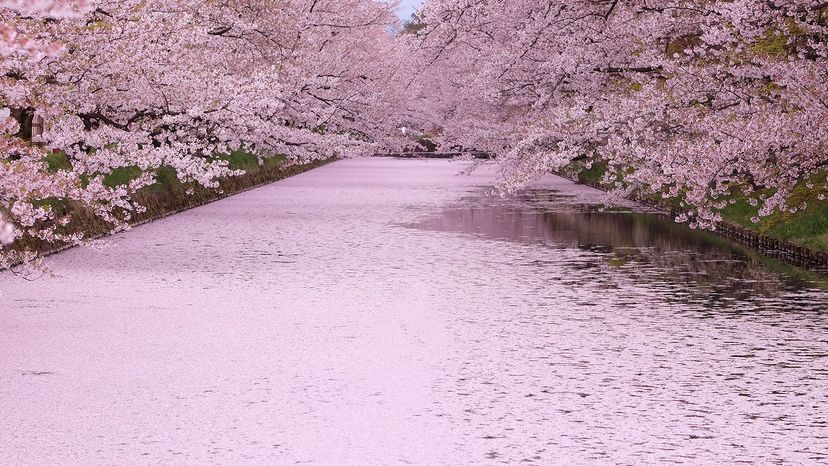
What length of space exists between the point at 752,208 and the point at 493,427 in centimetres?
1771

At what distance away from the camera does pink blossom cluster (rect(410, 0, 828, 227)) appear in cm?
1742

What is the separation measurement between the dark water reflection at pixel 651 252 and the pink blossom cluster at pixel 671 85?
800mm

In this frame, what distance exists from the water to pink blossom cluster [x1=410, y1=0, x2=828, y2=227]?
156 centimetres

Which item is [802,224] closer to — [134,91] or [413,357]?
[413,357]

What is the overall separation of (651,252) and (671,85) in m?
2.84

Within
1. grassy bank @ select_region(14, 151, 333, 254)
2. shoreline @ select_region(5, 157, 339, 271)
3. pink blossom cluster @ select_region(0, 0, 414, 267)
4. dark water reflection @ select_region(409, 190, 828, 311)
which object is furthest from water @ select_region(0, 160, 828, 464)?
grassy bank @ select_region(14, 151, 333, 254)

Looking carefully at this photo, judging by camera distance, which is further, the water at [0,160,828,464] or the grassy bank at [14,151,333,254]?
the grassy bank at [14,151,333,254]

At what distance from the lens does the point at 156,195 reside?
1180 inches

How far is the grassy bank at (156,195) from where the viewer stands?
73.9ft

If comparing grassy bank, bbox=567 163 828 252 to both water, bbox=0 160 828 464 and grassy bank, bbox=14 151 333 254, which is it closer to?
water, bbox=0 160 828 464

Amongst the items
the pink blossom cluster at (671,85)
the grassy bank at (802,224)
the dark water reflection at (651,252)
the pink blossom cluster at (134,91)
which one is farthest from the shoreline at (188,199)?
the grassy bank at (802,224)

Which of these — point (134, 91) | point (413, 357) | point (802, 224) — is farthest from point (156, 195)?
point (413, 357)

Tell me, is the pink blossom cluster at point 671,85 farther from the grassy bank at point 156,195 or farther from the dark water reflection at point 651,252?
the grassy bank at point 156,195

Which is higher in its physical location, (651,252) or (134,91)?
(134,91)
